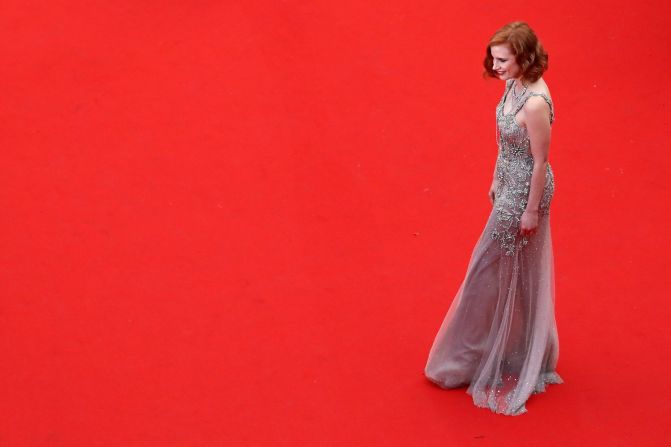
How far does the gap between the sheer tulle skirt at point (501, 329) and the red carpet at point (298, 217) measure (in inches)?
3.1

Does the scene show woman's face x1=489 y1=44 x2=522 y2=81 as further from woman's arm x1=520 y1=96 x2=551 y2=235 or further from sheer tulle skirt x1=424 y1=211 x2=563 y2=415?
sheer tulle skirt x1=424 y1=211 x2=563 y2=415

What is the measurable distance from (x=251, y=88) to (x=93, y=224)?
1307 mm

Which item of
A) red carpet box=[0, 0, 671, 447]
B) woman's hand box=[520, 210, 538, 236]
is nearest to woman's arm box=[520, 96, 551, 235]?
woman's hand box=[520, 210, 538, 236]

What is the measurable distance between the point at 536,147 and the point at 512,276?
1.75 ft

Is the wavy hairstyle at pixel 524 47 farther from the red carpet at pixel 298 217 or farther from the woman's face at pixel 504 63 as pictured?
the red carpet at pixel 298 217

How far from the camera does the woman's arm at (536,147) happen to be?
3.73 m

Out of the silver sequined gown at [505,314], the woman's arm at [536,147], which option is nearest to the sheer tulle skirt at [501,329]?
the silver sequined gown at [505,314]

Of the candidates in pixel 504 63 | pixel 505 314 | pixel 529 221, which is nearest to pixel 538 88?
pixel 504 63

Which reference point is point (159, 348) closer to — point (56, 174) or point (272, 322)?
point (272, 322)

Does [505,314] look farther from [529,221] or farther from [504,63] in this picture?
[504,63]

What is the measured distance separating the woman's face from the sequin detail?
106 mm

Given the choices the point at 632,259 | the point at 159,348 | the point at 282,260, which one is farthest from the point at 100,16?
the point at 632,259

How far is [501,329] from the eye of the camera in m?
4.12

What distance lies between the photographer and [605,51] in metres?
6.11
